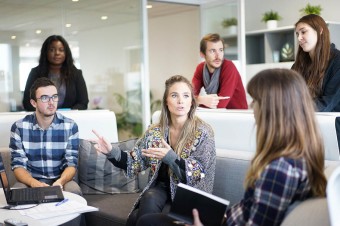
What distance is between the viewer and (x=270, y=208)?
4.91 feet

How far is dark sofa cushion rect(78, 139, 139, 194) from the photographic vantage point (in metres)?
3.36

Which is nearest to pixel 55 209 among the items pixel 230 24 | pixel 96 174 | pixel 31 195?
pixel 31 195

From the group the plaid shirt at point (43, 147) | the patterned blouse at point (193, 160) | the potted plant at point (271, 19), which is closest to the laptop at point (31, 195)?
the patterned blouse at point (193, 160)

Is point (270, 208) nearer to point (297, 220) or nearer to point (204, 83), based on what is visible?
point (297, 220)

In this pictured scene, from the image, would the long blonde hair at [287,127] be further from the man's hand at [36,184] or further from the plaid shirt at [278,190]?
the man's hand at [36,184]

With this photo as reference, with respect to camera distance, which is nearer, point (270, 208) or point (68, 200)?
point (270, 208)

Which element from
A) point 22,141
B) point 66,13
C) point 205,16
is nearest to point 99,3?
point 66,13

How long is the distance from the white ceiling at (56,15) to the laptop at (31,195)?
2983 millimetres

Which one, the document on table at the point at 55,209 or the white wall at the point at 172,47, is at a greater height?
the white wall at the point at 172,47

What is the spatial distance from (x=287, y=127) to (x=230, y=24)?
17.4ft

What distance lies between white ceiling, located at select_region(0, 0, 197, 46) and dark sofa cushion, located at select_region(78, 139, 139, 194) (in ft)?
7.70

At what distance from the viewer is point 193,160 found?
8.34 ft

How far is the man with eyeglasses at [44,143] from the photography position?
3109mm

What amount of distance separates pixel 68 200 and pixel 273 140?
1.30m
